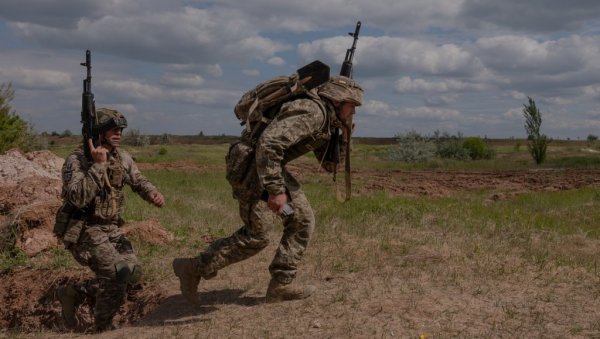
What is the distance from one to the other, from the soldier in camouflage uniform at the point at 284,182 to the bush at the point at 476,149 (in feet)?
95.1

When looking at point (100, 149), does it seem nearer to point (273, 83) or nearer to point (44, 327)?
point (273, 83)

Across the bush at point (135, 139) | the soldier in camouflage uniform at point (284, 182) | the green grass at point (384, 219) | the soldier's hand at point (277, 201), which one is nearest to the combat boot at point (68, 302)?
the green grass at point (384, 219)

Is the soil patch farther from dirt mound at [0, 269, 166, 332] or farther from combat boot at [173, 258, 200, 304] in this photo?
combat boot at [173, 258, 200, 304]

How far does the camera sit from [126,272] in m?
5.53

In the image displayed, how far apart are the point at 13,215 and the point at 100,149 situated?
369 cm

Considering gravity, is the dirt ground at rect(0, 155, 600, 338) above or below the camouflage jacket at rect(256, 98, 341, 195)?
below

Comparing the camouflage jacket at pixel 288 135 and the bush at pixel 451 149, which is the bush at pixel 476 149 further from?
the camouflage jacket at pixel 288 135

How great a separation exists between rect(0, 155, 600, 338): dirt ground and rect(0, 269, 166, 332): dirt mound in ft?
0.04

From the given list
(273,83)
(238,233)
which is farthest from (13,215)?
(273,83)

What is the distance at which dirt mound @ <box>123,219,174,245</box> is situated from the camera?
8023mm

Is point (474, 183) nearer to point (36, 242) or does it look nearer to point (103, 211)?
point (36, 242)

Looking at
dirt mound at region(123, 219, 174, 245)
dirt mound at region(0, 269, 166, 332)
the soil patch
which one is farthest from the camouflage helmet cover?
the soil patch

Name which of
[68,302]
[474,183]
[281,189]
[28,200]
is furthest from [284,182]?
[474,183]

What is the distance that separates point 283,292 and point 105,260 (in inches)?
59.7
